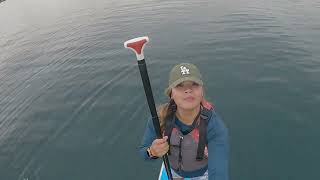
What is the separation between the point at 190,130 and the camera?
234 inches

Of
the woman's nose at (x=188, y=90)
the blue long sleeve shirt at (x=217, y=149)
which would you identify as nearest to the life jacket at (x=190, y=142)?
the blue long sleeve shirt at (x=217, y=149)

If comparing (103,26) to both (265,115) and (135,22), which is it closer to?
(135,22)

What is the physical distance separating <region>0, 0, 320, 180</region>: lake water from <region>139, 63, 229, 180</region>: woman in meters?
4.48

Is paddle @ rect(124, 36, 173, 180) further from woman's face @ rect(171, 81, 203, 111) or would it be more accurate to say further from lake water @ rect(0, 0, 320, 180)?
lake water @ rect(0, 0, 320, 180)

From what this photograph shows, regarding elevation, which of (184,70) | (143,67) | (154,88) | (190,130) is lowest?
(154,88)

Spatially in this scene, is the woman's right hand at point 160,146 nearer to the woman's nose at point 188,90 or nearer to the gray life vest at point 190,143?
the gray life vest at point 190,143

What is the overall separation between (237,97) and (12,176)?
903 cm

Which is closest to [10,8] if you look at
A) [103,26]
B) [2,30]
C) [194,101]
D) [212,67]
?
[2,30]

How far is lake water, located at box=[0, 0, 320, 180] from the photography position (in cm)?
1111

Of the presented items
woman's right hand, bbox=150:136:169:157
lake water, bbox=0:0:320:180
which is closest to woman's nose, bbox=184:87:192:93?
woman's right hand, bbox=150:136:169:157

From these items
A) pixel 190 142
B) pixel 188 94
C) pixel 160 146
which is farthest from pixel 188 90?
pixel 190 142

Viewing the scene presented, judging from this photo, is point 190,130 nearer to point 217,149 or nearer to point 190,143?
point 190,143

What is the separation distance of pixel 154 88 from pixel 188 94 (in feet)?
33.0

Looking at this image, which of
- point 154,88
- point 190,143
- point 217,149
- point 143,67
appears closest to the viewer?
point 143,67
